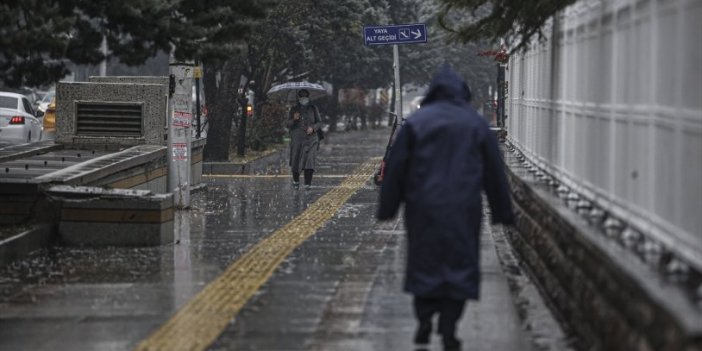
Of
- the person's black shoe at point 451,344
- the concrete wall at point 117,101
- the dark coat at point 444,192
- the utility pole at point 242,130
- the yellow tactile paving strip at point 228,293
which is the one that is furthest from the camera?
the utility pole at point 242,130

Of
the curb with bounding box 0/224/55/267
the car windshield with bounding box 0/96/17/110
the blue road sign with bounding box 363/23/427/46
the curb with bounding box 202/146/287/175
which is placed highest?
the blue road sign with bounding box 363/23/427/46

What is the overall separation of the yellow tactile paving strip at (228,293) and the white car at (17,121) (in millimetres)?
15046

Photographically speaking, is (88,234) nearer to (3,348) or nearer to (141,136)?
(3,348)

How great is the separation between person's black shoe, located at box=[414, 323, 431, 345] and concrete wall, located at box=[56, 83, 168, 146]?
40.6 feet

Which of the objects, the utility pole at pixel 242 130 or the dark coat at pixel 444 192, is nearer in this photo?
the dark coat at pixel 444 192

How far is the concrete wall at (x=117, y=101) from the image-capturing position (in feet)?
67.2

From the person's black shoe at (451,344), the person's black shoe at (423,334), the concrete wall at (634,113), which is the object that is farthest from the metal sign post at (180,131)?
the person's black shoe at (451,344)

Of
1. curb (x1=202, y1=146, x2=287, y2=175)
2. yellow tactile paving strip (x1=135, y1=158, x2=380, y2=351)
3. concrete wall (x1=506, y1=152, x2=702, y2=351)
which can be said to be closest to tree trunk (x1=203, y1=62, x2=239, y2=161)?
curb (x1=202, y1=146, x2=287, y2=175)

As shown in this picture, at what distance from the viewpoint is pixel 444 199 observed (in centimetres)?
824

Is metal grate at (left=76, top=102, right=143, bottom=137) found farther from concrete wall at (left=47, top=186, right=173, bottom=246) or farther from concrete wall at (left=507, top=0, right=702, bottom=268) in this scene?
concrete wall at (left=507, top=0, right=702, bottom=268)

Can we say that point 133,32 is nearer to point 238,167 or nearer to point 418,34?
point 418,34

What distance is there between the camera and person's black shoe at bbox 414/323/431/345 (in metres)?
8.55

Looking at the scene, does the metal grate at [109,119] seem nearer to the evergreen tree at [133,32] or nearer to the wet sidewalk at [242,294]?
the wet sidewalk at [242,294]

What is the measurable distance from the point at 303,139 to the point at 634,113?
616 inches
